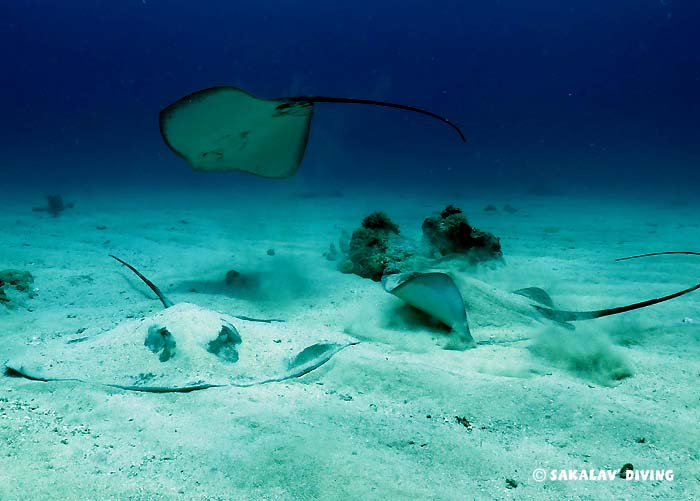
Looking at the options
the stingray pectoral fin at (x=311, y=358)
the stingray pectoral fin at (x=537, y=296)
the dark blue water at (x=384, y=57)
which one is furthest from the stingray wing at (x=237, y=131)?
the dark blue water at (x=384, y=57)

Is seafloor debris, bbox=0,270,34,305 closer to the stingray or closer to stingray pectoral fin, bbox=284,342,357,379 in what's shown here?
the stingray

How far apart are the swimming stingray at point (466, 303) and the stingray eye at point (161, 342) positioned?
5.85 feet

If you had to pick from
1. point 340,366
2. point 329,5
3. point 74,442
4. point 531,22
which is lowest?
point 74,442

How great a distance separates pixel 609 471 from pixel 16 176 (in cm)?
3962

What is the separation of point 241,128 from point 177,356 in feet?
8.57

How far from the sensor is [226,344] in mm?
2654

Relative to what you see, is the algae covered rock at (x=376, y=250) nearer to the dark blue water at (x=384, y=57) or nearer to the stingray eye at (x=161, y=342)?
the stingray eye at (x=161, y=342)

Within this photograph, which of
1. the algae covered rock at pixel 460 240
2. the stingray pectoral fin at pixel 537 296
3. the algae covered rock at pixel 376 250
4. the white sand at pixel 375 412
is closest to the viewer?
the white sand at pixel 375 412

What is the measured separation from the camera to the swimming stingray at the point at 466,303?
10.6ft

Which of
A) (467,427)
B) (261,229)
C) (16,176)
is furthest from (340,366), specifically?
(16,176)

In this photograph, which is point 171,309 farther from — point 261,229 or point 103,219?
point 103,219

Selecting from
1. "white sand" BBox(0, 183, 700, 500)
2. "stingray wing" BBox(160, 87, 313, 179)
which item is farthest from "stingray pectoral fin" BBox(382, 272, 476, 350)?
"stingray wing" BBox(160, 87, 313, 179)

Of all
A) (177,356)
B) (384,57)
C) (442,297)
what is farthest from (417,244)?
(384,57)

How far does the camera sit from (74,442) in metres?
1.92
